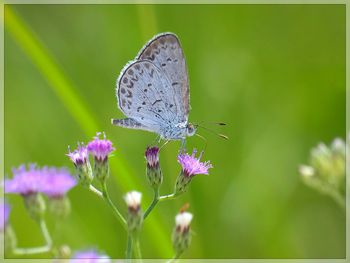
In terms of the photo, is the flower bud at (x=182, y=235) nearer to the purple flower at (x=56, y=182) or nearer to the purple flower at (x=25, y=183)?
the purple flower at (x=56, y=182)

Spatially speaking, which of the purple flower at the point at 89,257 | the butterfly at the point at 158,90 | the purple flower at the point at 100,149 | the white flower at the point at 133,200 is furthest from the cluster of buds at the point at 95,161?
the butterfly at the point at 158,90

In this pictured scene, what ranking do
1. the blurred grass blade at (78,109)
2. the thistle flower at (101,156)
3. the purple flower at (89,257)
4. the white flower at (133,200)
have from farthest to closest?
the blurred grass blade at (78,109) → the thistle flower at (101,156) → the white flower at (133,200) → the purple flower at (89,257)

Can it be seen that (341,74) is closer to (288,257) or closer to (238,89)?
(238,89)

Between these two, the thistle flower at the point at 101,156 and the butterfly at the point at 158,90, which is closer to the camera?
the thistle flower at the point at 101,156

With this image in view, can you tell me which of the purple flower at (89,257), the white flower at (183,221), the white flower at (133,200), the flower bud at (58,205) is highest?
the white flower at (133,200)

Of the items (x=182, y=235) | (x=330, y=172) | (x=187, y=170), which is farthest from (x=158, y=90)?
(x=330, y=172)

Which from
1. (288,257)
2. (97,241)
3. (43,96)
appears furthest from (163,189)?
(43,96)

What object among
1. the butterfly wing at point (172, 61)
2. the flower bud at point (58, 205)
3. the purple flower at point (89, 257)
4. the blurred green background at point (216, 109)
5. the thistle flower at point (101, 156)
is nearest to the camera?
the purple flower at point (89, 257)
